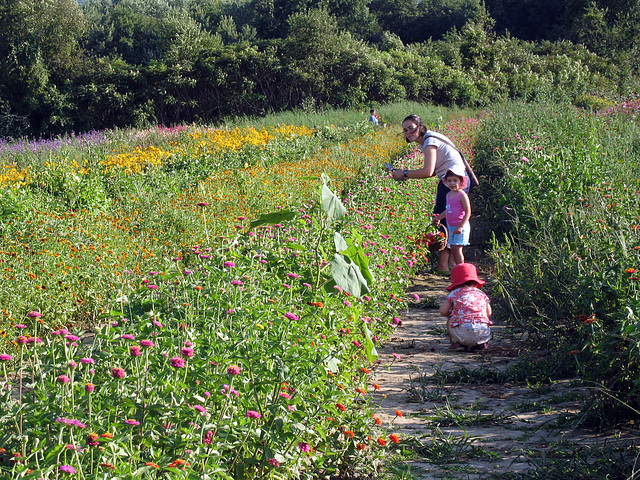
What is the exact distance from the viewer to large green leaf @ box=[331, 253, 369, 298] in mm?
2379

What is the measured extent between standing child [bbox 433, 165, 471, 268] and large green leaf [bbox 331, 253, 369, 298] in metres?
3.24

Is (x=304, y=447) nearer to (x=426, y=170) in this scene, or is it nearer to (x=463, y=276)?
(x=463, y=276)

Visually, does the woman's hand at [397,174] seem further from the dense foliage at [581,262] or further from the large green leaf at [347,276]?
the large green leaf at [347,276]

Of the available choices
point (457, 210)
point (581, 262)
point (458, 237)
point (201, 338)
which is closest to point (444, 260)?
point (458, 237)

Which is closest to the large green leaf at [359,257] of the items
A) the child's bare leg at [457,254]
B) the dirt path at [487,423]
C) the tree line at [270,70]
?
the dirt path at [487,423]

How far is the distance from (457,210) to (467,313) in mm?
1495

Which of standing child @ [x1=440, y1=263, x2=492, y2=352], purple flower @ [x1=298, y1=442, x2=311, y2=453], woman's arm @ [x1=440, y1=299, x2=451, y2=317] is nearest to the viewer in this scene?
purple flower @ [x1=298, y1=442, x2=311, y2=453]

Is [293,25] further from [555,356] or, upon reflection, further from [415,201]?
[555,356]

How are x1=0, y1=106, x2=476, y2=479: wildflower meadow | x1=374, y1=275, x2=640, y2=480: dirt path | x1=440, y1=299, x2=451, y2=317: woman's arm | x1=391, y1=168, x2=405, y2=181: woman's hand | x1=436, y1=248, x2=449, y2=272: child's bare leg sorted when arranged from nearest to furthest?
x1=0, y1=106, x2=476, y2=479: wildflower meadow, x1=374, y1=275, x2=640, y2=480: dirt path, x1=440, y1=299, x2=451, y2=317: woman's arm, x1=391, y1=168, x2=405, y2=181: woman's hand, x1=436, y1=248, x2=449, y2=272: child's bare leg

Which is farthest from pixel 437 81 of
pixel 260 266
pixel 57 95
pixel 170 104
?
pixel 260 266

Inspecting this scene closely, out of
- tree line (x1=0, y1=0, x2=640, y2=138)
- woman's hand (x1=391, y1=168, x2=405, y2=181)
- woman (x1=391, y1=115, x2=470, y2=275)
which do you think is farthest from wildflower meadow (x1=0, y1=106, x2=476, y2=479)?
tree line (x1=0, y1=0, x2=640, y2=138)

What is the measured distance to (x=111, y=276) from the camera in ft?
16.6

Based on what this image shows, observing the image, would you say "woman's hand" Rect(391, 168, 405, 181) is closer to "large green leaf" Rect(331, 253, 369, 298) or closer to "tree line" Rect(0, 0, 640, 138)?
"large green leaf" Rect(331, 253, 369, 298)

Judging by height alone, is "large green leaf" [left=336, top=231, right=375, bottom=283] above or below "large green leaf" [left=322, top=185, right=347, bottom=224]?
below
